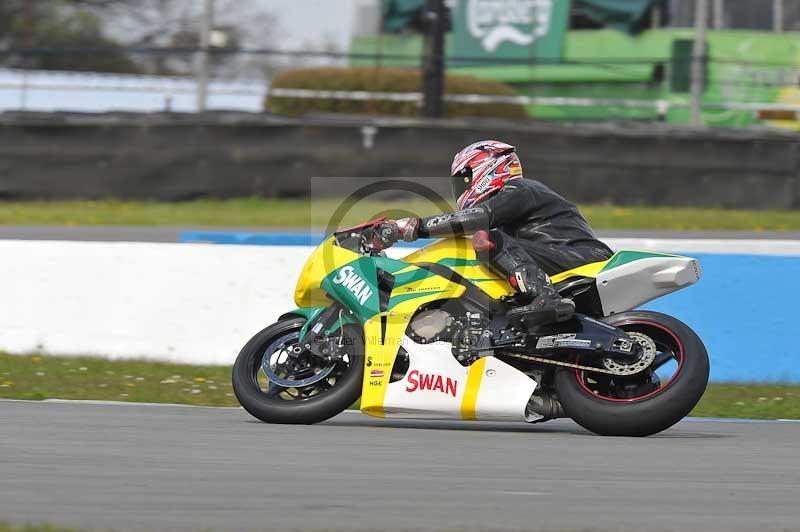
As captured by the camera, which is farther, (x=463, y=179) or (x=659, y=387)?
(x=463, y=179)

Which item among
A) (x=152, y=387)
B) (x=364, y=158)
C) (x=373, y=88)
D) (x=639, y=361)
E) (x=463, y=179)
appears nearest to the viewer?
(x=639, y=361)

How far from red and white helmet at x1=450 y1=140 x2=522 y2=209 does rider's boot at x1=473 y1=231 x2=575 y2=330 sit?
1.07 feet

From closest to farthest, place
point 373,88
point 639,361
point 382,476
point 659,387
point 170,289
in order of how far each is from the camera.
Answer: point 382,476, point 639,361, point 659,387, point 170,289, point 373,88

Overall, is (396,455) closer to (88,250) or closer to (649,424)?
(649,424)

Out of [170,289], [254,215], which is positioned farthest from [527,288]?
[254,215]

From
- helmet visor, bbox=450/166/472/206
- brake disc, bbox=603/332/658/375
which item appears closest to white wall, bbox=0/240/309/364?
helmet visor, bbox=450/166/472/206

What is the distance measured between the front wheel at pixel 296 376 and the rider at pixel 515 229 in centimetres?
65

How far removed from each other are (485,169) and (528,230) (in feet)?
1.32

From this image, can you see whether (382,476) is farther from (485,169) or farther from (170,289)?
(170,289)

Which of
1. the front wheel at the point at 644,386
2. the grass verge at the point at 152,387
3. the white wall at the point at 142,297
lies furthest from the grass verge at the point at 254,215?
the front wheel at the point at 644,386

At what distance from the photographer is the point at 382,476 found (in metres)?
5.25

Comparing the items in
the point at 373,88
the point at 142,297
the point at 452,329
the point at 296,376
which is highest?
the point at 373,88

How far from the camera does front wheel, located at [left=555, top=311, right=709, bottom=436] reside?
20.9 ft

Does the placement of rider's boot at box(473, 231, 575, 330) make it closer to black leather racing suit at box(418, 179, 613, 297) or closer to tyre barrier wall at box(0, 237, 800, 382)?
Result: black leather racing suit at box(418, 179, 613, 297)
